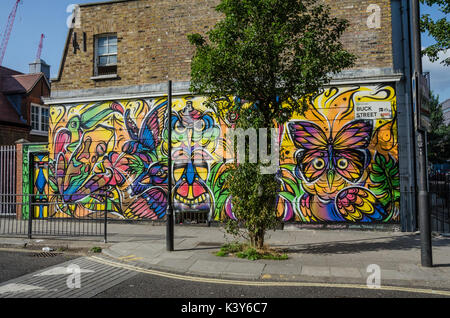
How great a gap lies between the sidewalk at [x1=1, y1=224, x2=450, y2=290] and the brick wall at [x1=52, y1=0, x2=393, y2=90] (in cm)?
580

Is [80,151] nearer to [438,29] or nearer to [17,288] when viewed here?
[17,288]

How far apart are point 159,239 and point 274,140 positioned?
14.5 feet

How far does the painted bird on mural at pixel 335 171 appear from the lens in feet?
35.3

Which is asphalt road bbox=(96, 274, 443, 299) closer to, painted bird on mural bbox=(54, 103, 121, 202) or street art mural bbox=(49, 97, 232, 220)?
street art mural bbox=(49, 97, 232, 220)

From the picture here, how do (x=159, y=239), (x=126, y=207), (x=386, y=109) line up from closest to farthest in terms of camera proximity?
(x=159, y=239), (x=386, y=109), (x=126, y=207)

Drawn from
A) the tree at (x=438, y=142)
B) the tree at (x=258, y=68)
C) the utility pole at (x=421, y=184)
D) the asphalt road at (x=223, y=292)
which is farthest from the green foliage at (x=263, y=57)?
the tree at (x=438, y=142)

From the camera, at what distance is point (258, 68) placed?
24.9ft

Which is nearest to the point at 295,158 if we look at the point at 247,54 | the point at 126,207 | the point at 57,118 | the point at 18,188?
the point at 247,54

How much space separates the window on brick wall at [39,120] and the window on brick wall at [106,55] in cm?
1100

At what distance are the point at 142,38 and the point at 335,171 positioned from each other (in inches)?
335

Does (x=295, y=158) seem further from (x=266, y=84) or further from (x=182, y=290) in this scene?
(x=182, y=290)

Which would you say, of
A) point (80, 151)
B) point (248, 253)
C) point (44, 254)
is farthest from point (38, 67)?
point (248, 253)

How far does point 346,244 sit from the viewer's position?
8977 millimetres

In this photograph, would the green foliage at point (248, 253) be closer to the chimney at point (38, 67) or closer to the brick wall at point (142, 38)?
the brick wall at point (142, 38)
